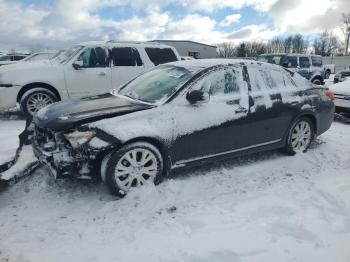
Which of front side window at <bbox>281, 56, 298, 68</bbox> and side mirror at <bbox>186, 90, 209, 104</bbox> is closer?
side mirror at <bbox>186, 90, 209, 104</bbox>

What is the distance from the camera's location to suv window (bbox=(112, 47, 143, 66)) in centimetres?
856

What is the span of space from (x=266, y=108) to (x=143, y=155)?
204cm

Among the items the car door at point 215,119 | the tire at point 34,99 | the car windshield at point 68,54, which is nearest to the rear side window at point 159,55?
the car windshield at point 68,54

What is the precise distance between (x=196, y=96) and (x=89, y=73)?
456 centimetres

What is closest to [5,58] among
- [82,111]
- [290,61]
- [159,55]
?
[290,61]

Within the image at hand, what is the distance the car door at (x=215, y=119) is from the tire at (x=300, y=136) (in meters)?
0.86

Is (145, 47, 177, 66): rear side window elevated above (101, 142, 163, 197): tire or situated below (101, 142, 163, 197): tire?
above

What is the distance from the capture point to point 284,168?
205 inches

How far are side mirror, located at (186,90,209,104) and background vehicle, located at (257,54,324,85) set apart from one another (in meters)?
12.0

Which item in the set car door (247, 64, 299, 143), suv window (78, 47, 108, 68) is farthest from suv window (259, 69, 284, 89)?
suv window (78, 47, 108, 68)

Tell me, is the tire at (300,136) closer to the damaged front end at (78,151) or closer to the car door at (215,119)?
the car door at (215,119)

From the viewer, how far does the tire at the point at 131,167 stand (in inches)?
157

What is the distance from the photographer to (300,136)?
5707mm

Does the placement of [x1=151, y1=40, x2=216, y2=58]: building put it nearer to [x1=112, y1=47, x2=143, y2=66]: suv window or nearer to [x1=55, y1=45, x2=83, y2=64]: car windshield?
[x1=112, y1=47, x2=143, y2=66]: suv window
